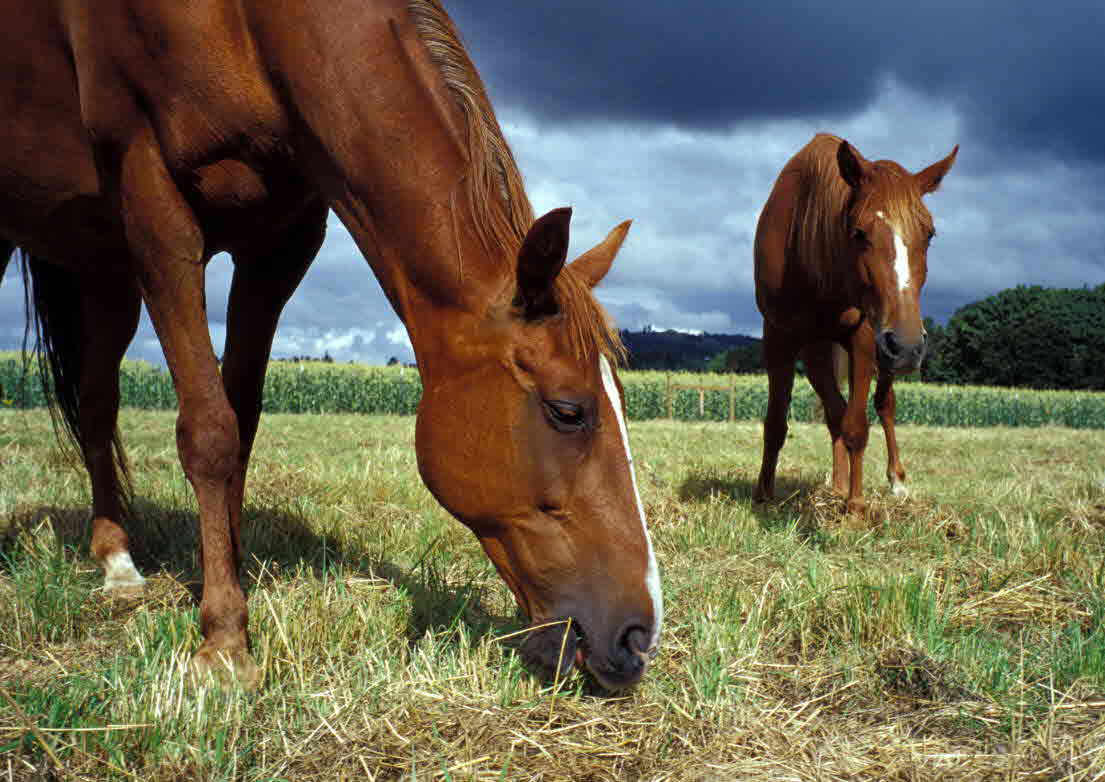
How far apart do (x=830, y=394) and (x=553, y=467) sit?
4.16 metres

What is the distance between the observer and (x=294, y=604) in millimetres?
2459

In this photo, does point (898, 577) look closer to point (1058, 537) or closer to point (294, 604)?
point (1058, 537)

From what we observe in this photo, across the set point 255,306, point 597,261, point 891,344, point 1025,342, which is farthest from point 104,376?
point 1025,342

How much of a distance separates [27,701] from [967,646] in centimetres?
272

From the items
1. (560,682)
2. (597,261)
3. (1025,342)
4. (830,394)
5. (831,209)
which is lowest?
(560,682)

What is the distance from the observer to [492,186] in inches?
81.0

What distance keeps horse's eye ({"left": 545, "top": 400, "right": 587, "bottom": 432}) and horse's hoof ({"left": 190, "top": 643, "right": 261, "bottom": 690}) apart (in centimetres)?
114

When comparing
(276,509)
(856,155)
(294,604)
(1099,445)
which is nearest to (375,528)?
(276,509)

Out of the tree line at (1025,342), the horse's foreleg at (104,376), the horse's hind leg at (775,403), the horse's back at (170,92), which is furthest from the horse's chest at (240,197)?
the tree line at (1025,342)

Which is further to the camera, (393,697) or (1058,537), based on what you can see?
(1058,537)

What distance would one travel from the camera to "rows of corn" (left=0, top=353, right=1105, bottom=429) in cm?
2205

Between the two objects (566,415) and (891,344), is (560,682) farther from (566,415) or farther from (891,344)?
(891,344)

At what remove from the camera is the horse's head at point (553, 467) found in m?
1.79

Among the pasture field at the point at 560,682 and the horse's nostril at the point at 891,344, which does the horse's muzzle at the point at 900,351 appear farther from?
the pasture field at the point at 560,682
